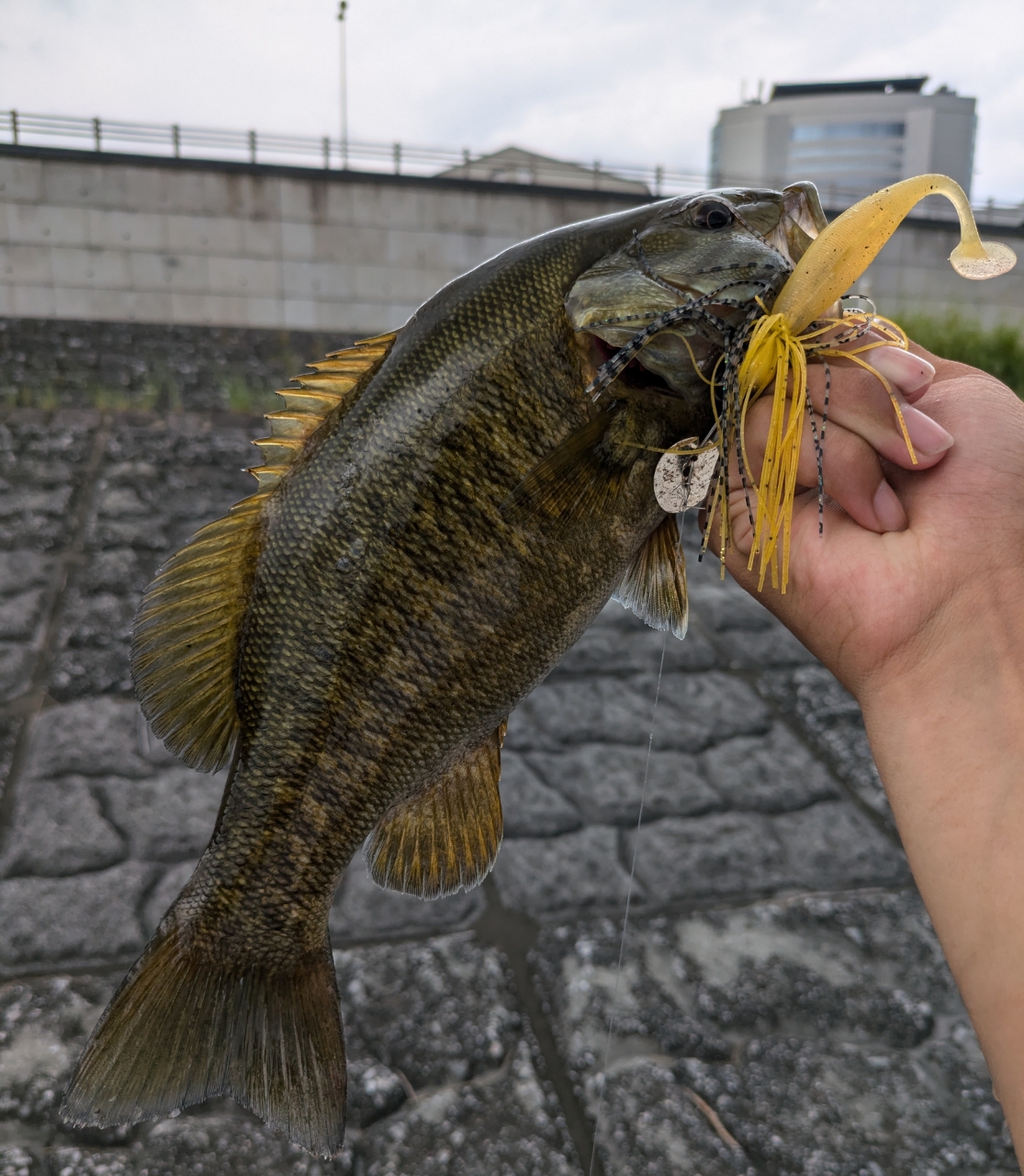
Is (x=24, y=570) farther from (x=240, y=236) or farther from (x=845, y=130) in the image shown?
(x=845, y=130)

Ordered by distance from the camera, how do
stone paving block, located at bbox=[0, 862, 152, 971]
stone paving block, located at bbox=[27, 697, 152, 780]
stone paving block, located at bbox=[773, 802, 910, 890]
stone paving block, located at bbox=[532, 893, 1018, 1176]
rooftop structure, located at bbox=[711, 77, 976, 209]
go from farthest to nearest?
rooftop structure, located at bbox=[711, 77, 976, 209], stone paving block, located at bbox=[27, 697, 152, 780], stone paving block, located at bbox=[773, 802, 910, 890], stone paving block, located at bbox=[0, 862, 152, 971], stone paving block, located at bbox=[532, 893, 1018, 1176]

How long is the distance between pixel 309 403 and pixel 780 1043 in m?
2.58

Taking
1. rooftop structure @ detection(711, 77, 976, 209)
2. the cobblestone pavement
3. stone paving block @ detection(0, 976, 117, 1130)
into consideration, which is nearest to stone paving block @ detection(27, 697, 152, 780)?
the cobblestone pavement

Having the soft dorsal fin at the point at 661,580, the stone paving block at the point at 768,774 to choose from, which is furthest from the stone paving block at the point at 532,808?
the soft dorsal fin at the point at 661,580

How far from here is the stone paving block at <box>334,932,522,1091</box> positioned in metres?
2.69

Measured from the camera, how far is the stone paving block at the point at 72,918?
118 inches

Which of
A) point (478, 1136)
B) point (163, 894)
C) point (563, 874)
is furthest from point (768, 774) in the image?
point (163, 894)

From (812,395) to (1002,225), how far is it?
1343 cm

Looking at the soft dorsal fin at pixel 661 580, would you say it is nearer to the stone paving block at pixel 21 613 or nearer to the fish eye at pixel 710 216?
the fish eye at pixel 710 216

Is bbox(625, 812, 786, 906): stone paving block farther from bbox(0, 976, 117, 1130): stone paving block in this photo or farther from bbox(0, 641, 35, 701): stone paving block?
bbox(0, 641, 35, 701): stone paving block

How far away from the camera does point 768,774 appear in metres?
4.26

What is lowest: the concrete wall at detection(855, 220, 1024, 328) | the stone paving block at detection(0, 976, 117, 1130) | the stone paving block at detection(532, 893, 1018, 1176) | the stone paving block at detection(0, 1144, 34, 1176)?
the stone paving block at detection(532, 893, 1018, 1176)

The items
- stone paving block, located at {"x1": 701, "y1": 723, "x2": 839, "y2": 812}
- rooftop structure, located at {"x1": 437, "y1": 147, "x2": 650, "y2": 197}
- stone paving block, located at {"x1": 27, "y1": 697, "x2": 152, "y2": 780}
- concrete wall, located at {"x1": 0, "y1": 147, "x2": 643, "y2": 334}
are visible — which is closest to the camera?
stone paving block, located at {"x1": 27, "y1": 697, "x2": 152, "y2": 780}

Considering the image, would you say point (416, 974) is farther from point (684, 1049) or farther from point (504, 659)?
point (504, 659)
